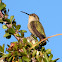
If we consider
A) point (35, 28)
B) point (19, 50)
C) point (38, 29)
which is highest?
point (35, 28)

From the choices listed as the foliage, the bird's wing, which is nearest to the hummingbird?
the bird's wing

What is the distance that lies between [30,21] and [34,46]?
499 cm

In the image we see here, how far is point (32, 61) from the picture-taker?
13.6 ft

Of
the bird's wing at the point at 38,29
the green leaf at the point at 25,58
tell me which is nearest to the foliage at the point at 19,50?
the green leaf at the point at 25,58

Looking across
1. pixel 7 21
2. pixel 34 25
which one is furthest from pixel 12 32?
pixel 34 25

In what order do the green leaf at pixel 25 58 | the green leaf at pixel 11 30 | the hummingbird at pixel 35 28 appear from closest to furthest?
the green leaf at pixel 25 58
the green leaf at pixel 11 30
the hummingbird at pixel 35 28

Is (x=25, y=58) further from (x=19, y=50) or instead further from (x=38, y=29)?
(x=38, y=29)

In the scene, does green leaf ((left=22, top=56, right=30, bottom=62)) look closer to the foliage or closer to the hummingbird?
the foliage

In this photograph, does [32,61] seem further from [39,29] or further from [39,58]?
[39,29]

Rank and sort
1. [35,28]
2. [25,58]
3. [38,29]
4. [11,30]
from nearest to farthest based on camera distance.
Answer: [25,58], [11,30], [38,29], [35,28]

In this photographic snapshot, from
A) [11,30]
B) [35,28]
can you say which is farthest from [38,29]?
[11,30]

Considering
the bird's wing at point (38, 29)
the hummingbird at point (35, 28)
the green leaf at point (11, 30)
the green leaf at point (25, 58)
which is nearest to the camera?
the green leaf at point (25, 58)

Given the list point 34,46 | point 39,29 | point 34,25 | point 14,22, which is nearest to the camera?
point 34,46

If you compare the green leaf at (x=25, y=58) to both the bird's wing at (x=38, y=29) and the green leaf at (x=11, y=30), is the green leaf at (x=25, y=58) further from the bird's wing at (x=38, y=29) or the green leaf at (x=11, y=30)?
the bird's wing at (x=38, y=29)
